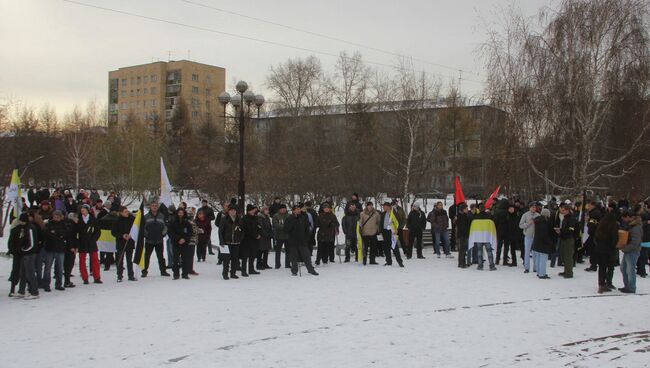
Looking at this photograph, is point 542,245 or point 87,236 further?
point 542,245

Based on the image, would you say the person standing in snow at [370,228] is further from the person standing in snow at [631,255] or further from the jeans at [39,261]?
the jeans at [39,261]

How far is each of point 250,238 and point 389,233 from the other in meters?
4.32

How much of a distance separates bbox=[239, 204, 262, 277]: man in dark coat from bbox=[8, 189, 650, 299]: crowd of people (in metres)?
0.03

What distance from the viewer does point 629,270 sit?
12773mm

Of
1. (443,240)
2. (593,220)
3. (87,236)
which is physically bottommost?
(443,240)

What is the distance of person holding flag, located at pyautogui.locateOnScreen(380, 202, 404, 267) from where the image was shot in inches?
661

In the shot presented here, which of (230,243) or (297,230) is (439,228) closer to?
(297,230)

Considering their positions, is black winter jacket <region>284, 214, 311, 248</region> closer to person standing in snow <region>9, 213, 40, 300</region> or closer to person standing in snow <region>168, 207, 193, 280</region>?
person standing in snow <region>168, 207, 193, 280</region>

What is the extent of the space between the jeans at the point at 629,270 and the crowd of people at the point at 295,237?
0.07 feet

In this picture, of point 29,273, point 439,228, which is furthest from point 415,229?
point 29,273

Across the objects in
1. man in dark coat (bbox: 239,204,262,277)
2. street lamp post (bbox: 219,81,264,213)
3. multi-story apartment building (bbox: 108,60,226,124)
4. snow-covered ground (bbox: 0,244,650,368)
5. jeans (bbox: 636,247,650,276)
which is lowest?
snow-covered ground (bbox: 0,244,650,368)

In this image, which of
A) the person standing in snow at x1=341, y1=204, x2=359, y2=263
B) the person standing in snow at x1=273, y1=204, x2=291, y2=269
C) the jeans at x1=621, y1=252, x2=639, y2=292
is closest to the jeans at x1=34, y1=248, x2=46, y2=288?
the person standing in snow at x1=273, y1=204, x2=291, y2=269

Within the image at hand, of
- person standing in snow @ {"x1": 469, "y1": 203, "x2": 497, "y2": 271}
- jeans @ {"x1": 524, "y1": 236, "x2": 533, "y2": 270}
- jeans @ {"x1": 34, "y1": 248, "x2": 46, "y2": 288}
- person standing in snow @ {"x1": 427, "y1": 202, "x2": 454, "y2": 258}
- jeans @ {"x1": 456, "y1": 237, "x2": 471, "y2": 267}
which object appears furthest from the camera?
person standing in snow @ {"x1": 427, "y1": 202, "x2": 454, "y2": 258}

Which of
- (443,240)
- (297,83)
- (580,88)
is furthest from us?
(297,83)
